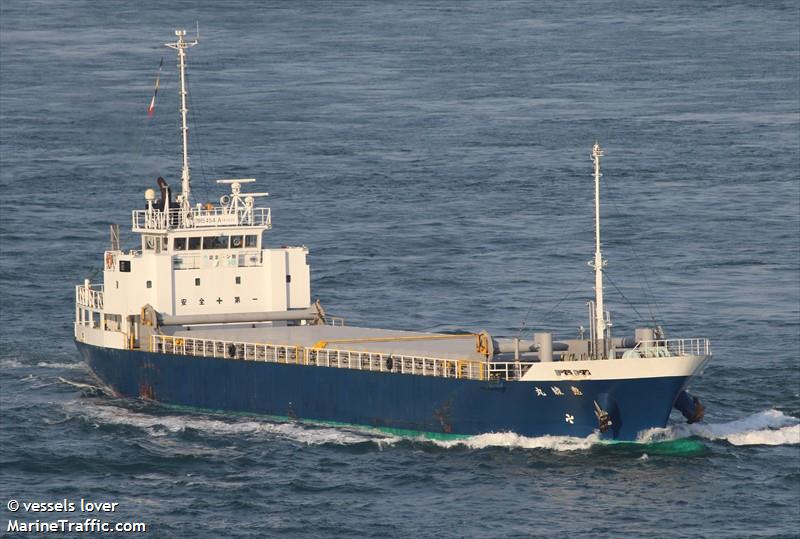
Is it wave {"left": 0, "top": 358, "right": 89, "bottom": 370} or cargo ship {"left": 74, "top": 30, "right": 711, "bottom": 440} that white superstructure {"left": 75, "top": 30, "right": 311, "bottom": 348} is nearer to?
cargo ship {"left": 74, "top": 30, "right": 711, "bottom": 440}

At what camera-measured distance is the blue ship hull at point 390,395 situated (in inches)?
2520

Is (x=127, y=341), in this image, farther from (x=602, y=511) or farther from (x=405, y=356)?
(x=602, y=511)

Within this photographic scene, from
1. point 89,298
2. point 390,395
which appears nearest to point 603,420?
point 390,395

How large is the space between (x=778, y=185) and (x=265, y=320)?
137 feet

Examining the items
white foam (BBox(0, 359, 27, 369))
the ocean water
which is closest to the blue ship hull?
the ocean water

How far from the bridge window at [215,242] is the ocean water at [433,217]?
7160mm

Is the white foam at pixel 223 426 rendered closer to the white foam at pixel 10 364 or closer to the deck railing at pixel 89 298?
the white foam at pixel 10 364

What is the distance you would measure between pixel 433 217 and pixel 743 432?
42.3 meters

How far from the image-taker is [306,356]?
232 ft

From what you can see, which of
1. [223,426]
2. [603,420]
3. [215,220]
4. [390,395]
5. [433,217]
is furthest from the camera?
[433,217]

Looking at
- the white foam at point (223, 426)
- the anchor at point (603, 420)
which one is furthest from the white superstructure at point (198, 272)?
the anchor at point (603, 420)

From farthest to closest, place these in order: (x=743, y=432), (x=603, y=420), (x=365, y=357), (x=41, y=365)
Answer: (x=41, y=365)
(x=365, y=357)
(x=743, y=432)
(x=603, y=420)

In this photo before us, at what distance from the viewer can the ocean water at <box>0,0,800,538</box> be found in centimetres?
6112

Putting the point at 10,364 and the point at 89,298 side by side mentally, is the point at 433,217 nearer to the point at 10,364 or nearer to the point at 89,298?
the point at 89,298
